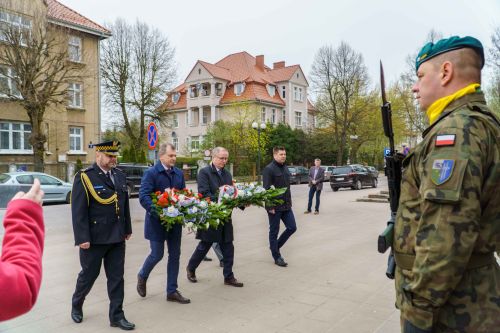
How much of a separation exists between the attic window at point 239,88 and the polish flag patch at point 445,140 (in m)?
52.9

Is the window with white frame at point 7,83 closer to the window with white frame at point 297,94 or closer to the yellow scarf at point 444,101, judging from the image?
the yellow scarf at point 444,101

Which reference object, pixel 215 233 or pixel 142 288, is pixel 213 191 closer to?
pixel 215 233

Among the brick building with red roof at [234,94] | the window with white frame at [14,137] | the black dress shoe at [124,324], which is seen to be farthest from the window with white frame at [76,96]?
the black dress shoe at [124,324]

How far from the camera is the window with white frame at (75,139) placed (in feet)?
103

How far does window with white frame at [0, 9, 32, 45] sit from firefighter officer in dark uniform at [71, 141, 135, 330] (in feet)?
77.7

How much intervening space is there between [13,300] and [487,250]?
2.01m

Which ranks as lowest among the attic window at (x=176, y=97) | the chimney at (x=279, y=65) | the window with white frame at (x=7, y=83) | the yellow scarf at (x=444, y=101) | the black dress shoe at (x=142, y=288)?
the black dress shoe at (x=142, y=288)

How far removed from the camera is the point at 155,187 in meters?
5.80

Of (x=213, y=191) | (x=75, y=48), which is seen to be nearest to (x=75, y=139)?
(x=75, y=48)

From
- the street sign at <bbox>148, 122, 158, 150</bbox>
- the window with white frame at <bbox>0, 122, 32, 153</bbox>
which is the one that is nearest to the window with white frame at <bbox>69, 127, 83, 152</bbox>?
the window with white frame at <bbox>0, 122, 32, 153</bbox>

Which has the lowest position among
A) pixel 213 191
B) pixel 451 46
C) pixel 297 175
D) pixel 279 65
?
pixel 297 175

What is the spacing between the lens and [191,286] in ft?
20.3

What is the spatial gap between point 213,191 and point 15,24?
957 inches

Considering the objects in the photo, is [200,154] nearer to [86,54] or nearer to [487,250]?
[86,54]
